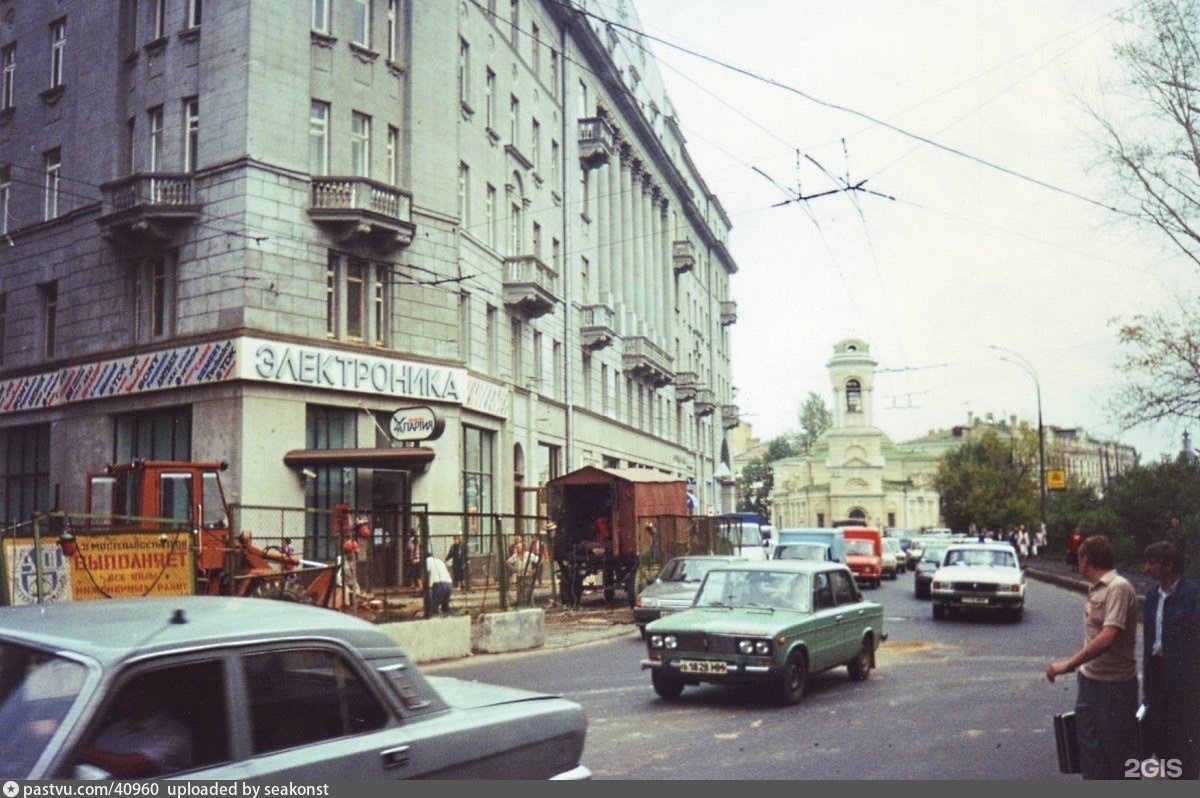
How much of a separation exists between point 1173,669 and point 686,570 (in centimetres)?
1543

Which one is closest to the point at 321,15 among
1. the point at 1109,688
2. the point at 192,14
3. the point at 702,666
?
the point at 192,14

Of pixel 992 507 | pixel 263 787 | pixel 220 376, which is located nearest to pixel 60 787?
pixel 263 787

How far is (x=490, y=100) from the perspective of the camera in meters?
34.6

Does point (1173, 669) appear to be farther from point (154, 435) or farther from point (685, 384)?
point (685, 384)

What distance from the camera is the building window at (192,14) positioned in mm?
26641

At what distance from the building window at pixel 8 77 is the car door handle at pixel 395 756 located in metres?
32.1

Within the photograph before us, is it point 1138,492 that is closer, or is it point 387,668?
point 387,668

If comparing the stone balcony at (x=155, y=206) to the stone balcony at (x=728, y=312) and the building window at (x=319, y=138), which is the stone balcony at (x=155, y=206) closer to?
the building window at (x=319, y=138)

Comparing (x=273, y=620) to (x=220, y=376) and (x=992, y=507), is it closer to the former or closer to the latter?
(x=220, y=376)

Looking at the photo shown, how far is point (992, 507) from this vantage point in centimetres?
8112

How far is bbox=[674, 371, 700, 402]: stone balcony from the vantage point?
6041cm

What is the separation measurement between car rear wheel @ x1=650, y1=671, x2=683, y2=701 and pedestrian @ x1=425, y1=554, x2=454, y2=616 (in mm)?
5782

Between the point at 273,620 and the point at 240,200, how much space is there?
22642mm

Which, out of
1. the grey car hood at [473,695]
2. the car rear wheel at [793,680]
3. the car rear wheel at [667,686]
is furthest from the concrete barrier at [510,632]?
the grey car hood at [473,695]
